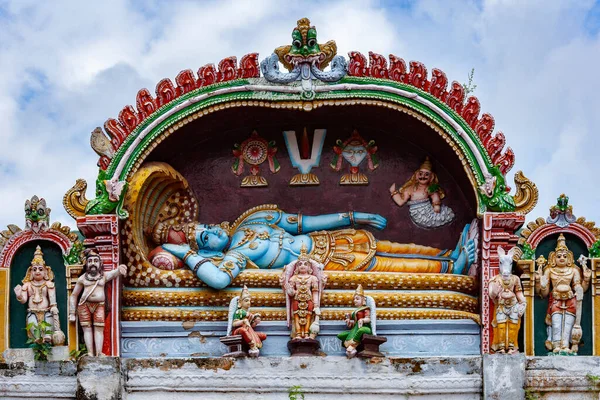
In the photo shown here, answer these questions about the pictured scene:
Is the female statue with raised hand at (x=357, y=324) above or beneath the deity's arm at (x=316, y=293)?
beneath

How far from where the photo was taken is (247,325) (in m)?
17.0

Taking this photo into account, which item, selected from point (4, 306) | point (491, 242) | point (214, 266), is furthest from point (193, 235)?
point (491, 242)

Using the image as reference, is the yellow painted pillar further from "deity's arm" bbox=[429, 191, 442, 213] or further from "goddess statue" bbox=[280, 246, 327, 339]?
"deity's arm" bbox=[429, 191, 442, 213]

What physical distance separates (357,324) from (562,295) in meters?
2.33

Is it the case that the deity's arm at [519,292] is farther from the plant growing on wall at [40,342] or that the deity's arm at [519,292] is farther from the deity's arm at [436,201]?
the plant growing on wall at [40,342]

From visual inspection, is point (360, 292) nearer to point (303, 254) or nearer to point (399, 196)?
point (303, 254)

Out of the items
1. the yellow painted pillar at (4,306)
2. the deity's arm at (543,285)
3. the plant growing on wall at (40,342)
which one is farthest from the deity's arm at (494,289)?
the yellow painted pillar at (4,306)

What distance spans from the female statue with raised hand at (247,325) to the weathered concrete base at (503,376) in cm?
247

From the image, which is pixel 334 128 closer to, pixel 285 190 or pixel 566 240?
pixel 285 190

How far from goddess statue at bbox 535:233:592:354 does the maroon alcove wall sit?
1.27 metres

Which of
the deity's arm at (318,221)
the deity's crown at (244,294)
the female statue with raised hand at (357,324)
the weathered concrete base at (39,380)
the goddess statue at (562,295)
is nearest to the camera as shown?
the weathered concrete base at (39,380)

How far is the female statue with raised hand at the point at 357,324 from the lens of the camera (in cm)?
1689

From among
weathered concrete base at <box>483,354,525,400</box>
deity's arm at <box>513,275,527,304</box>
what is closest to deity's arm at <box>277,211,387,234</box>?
deity's arm at <box>513,275,527,304</box>

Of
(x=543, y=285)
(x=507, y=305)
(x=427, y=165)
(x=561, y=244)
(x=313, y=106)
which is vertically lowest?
(x=507, y=305)
